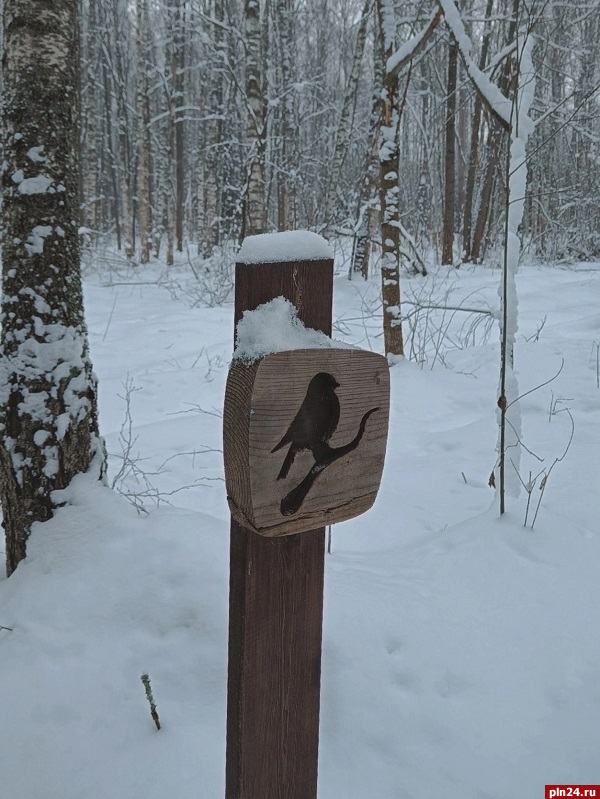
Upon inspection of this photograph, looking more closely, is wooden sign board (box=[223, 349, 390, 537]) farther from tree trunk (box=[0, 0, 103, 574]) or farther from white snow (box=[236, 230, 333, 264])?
tree trunk (box=[0, 0, 103, 574])

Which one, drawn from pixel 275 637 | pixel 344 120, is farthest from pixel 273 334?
pixel 344 120

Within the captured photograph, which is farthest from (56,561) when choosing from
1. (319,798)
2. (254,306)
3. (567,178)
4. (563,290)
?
(567,178)

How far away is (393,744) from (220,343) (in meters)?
4.98

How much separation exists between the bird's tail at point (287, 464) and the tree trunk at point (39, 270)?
137cm

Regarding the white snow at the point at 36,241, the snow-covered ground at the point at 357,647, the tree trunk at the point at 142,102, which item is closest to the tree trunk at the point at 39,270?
the white snow at the point at 36,241

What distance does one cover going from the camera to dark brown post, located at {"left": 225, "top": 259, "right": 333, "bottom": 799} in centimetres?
92

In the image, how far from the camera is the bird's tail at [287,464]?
852mm

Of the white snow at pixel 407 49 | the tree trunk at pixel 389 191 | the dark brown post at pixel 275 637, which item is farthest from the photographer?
the tree trunk at pixel 389 191

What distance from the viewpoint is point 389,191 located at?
4773 mm

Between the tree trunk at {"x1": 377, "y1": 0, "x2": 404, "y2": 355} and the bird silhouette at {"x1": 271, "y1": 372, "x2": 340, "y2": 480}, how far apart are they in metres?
3.91

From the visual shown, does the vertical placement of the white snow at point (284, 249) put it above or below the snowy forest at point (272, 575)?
above

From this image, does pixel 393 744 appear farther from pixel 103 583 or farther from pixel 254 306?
pixel 254 306

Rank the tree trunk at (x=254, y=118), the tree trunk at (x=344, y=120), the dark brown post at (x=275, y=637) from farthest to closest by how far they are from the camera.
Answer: the tree trunk at (x=344, y=120) → the tree trunk at (x=254, y=118) → the dark brown post at (x=275, y=637)

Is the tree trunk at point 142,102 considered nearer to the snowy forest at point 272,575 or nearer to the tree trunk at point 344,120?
the tree trunk at point 344,120
